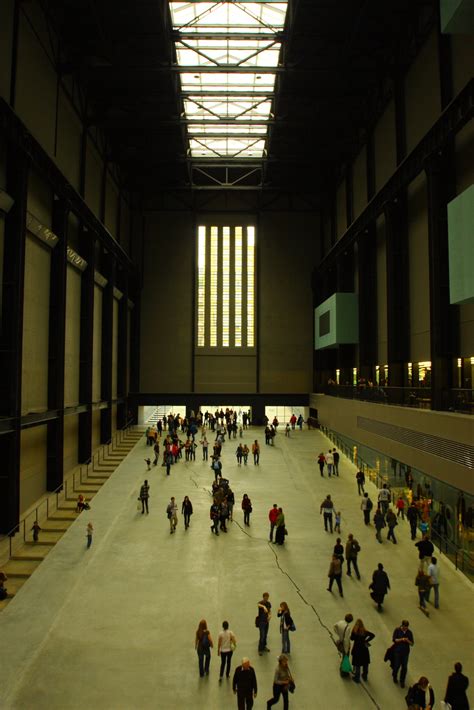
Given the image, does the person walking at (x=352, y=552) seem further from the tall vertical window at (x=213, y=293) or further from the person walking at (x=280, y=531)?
the tall vertical window at (x=213, y=293)

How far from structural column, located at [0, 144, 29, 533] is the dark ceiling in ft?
33.0

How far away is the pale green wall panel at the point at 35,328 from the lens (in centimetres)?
2202

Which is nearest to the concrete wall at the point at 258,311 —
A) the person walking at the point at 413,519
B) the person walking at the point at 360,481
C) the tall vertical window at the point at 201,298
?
the tall vertical window at the point at 201,298

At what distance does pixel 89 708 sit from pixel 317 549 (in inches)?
377

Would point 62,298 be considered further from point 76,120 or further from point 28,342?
point 76,120

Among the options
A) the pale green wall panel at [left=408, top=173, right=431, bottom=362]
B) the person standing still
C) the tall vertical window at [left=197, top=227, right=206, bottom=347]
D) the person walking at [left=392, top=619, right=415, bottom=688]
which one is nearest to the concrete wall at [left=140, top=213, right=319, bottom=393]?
the tall vertical window at [left=197, top=227, right=206, bottom=347]

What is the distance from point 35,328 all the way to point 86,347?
286 inches

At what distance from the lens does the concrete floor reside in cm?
1083

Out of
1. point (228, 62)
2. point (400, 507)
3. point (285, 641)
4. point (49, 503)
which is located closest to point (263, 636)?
point (285, 641)

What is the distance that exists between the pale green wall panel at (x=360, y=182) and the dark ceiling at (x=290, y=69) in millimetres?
1134

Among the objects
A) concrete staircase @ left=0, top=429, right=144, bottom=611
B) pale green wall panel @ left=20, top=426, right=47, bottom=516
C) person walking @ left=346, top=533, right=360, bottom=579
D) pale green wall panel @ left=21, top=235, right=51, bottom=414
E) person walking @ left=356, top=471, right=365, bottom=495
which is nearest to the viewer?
person walking @ left=346, top=533, right=360, bottom=579

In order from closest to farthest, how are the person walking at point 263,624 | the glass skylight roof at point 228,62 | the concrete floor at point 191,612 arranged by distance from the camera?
the concrete floor at point 191,612
the person walking at point 263,624
the glass skylight roof at point 228,62

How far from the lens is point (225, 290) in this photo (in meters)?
48.6

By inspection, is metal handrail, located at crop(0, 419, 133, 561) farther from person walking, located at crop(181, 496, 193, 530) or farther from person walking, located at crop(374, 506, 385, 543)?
person walking, located at crop(374, 506, 385, 543)
